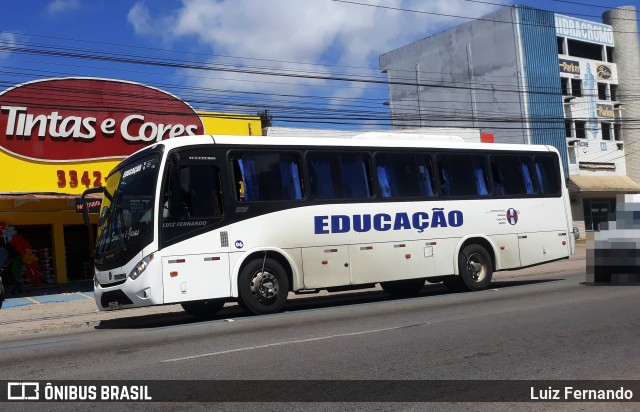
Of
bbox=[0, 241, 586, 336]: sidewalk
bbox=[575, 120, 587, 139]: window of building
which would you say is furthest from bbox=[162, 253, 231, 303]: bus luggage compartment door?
bbox=[575, 120, 587, 139]: window of building

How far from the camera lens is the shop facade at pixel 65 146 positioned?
21984 millimetres

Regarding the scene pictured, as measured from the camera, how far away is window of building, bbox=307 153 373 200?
13.9 meters

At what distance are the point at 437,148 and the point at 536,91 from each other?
29261 millimetres

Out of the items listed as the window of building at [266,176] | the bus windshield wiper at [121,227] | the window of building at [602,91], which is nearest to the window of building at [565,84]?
the window of building at [602,91]

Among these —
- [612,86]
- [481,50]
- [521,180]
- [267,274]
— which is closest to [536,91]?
[481,50]

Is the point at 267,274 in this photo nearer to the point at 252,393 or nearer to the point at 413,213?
the point at 413,213

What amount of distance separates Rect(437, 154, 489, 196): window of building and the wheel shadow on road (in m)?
2.40

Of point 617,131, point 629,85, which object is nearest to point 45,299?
point 617,131

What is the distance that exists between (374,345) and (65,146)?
1699 centimetres

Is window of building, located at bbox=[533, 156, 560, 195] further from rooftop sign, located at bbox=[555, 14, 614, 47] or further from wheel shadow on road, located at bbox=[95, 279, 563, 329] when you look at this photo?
rooftop sign, located at bbox=[555, 14, 614, 47]

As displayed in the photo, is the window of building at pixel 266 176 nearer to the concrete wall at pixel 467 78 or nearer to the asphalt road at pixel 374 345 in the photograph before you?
the asphalt road at pixel 374 345

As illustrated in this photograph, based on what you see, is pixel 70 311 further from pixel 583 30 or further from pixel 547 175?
pixel 583 30

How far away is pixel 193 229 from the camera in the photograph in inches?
484

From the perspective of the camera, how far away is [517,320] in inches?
420
